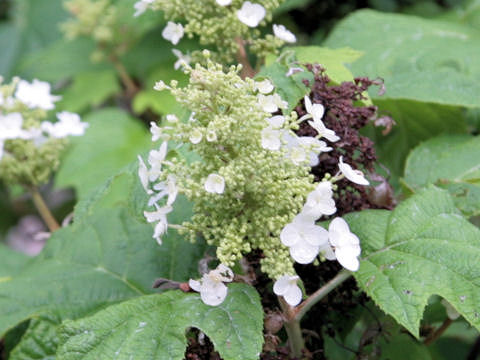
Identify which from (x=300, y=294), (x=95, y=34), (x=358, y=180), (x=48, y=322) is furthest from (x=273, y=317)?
(x=95, y=34)

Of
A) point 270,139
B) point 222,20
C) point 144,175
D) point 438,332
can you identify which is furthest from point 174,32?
point 438,332

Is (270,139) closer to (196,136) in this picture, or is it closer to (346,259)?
(196,136)

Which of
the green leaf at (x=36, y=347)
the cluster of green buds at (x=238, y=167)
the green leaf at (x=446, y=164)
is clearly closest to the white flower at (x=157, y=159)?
the cluster of green buds at (x=238, y=167)

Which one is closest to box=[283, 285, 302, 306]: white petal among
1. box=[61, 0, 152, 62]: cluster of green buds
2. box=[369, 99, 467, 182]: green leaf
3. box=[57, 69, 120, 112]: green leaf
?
box=[369, 99, 467, 182]: green leaf

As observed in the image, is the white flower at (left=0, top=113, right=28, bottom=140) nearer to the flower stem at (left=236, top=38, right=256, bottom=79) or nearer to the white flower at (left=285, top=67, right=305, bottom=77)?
the flower stem at (left=236, top=38, right=256, bottom=79)

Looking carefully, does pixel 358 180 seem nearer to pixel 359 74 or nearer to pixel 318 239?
pixel 318 239

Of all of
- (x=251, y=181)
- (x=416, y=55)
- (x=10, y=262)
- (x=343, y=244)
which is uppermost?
(x=251, y=181)

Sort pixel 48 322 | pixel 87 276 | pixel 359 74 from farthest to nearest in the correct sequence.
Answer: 1. pixel 359 74
2. pixel 87 276
3. pixel 48 322
